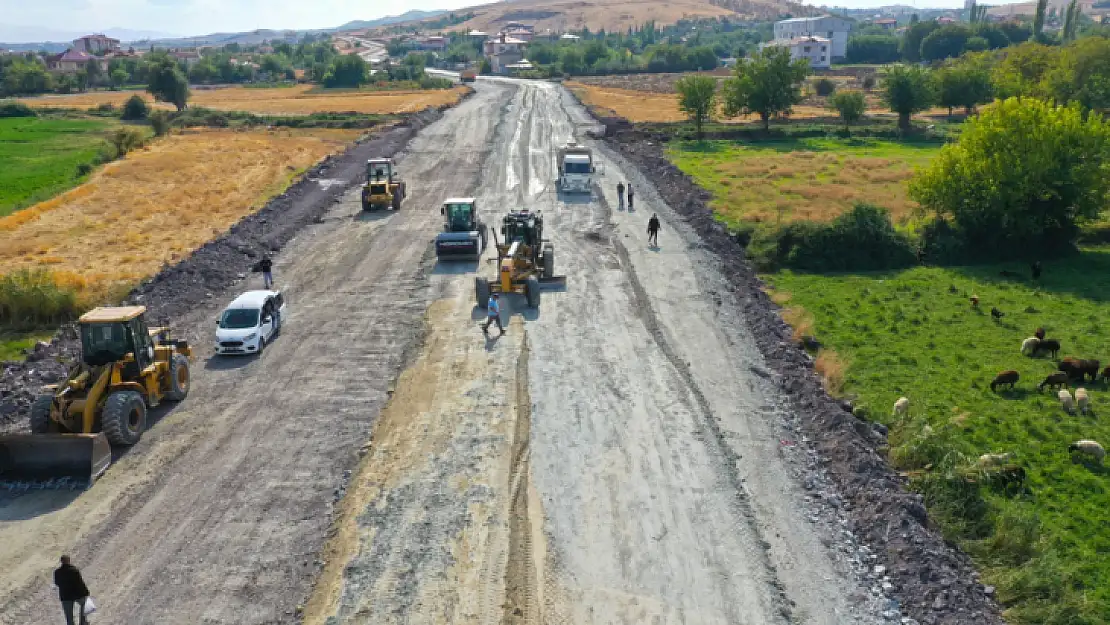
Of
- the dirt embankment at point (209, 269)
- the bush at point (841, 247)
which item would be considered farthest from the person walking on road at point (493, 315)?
the bush at point (841, 247)

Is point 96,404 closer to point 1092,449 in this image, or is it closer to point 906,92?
point 1092,449

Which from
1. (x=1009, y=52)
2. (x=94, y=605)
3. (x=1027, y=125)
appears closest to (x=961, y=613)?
(x=94, y=605)

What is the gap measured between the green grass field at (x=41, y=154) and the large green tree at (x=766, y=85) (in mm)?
56765

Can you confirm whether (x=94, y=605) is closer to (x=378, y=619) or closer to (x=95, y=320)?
(x=378, y=619)

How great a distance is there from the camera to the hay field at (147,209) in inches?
1506

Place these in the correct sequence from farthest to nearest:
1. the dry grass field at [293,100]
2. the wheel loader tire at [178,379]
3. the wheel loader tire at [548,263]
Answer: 1. the dry grass field at [293,100]
2. the wheel loader tire at [548,263]
3. the wheel loader tire at [178,379]

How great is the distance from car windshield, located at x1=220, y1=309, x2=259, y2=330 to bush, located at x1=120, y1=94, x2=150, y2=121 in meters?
89.5

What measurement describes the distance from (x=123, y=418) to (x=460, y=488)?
8.38m

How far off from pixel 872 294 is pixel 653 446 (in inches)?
603

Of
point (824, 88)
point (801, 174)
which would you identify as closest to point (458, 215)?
point (801, 174)

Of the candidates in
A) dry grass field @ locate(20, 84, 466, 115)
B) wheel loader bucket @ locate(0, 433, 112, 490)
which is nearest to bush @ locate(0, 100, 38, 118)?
dry grass field @ locate(20, 84, 466, 115)

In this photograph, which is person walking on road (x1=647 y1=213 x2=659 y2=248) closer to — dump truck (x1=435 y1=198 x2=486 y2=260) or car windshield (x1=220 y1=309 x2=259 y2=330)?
dump truck (x1=435 y1=198 x2=486 y2=260)

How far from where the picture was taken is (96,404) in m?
19.7

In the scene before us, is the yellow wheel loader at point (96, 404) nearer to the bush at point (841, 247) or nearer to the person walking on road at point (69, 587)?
the person walking on road at point (69, 587)
